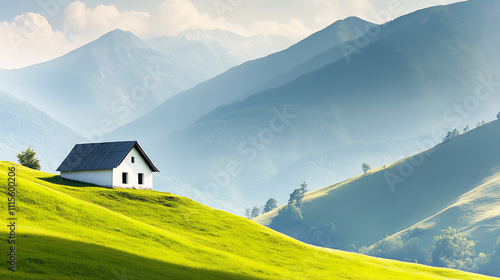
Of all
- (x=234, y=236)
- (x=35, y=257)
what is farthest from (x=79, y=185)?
(x=35, y=257)

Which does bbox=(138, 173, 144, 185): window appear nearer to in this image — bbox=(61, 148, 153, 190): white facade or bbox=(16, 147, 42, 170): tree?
bbox=(61, 148, 153, 190): white facade

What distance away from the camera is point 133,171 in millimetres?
91125

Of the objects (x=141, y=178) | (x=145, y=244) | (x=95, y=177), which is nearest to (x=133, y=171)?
(x=141, y=178)

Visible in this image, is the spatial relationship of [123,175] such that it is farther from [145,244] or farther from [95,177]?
[145,244]

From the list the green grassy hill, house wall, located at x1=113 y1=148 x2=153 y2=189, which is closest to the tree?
the green grassy hill

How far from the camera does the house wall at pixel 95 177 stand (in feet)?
282

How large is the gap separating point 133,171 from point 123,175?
8.25 ft

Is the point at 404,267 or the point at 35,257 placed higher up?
the point at 35,257

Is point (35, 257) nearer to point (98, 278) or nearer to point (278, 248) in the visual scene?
point (98, 278)

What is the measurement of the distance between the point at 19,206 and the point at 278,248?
31182 millimetres

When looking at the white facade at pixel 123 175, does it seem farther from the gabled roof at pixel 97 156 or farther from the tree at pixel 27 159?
the tree at pixel 27 159

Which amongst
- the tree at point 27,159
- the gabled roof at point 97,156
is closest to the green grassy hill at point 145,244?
the gabled roof at point 97,156

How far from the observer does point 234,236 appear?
70.8 metres

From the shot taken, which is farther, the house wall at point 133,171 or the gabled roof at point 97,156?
the gabled roof at point 97,156
